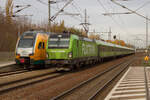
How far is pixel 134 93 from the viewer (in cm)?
935

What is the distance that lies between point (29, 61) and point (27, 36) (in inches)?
89.4

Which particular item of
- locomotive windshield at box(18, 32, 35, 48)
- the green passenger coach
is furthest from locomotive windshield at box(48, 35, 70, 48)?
locomotive windshield at box(18, 32, 35, 48)

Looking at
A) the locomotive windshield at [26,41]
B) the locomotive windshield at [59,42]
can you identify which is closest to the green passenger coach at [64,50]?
the locomotive windshield at [59,42]

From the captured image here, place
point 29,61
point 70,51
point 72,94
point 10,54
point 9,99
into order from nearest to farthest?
point 9,99
point 72,94
point 70,51
point 29,61
point 10,54

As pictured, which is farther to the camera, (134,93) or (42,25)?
(42,25)

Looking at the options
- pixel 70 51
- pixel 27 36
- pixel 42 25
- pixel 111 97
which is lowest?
pixel 111 97

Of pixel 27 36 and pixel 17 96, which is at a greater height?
pixel 27 36

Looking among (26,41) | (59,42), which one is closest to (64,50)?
(59,42)

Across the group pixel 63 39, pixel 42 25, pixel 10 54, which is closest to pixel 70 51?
pixel 63 39

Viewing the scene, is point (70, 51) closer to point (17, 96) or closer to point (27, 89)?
point (27, 89)

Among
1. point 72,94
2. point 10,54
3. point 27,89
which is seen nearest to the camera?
point 72,94

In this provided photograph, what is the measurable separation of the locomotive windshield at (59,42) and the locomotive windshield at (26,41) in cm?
195

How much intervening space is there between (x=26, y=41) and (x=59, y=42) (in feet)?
11.0

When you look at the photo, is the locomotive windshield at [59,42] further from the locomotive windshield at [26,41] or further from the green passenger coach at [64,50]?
the locomotive windshield at [26,41]
